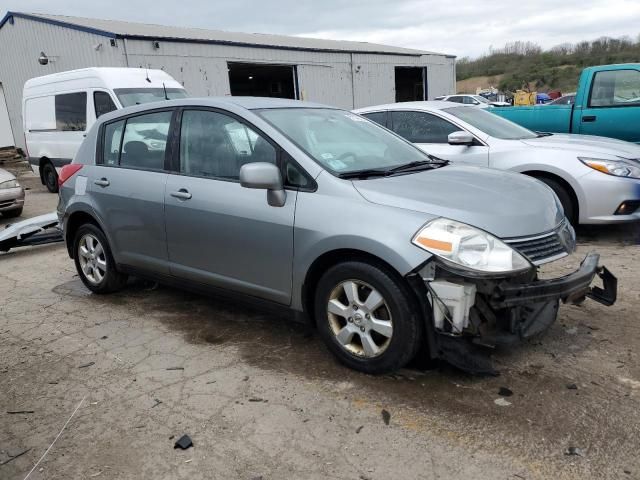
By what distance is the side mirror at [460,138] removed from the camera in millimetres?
6074

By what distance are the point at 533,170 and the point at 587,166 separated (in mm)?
535

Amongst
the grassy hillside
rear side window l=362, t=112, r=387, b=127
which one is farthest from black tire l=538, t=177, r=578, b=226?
the grassy hillside

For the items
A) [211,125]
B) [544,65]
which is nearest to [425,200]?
[211,125]

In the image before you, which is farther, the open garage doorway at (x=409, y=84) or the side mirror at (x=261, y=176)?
the open garage doorway at (x=409, y=84)

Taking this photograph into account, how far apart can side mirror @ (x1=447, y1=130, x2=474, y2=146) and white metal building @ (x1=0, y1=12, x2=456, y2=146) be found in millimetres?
11984

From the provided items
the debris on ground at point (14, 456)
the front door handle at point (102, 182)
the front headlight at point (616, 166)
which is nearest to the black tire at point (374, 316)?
the debris on ground at point (14, 456)

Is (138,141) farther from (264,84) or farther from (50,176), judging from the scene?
(264,84)

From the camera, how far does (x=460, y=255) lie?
2824 millimetres

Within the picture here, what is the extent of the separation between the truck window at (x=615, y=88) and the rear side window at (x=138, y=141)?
617 centimetres

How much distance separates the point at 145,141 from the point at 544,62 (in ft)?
249

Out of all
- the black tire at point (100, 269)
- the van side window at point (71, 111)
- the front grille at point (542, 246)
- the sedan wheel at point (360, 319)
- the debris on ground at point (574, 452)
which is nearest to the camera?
the debris on ground at point (574, 452)

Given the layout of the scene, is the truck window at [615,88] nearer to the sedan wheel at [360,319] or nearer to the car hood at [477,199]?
the car hood at [477,199]

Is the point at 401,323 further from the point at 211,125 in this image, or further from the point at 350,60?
the point at 350,60

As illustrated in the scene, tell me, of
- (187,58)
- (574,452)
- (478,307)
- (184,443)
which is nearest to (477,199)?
(478,307)
